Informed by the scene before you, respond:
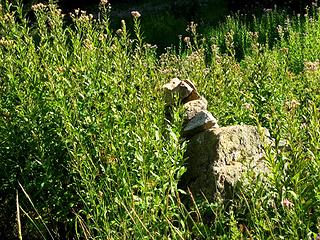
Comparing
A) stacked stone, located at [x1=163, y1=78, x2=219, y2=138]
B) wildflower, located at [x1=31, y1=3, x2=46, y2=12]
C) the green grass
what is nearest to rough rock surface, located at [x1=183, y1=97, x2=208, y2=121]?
stacked stone, located at [x1=163, y1=78, x2=219, y2=138]

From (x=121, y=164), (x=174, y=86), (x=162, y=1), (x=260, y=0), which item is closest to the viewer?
(x=121, y=164)

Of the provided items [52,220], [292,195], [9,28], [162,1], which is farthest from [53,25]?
[162,1]

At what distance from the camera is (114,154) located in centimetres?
359

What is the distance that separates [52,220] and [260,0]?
1022cm

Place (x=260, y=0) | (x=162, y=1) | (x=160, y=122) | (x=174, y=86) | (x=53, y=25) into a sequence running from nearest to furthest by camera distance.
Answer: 1. (x=160, y=122)
2. (x=53, y=25)
3. (x=174, y=86)
4. (x=260, y=0)
5. (x=162, y=1)

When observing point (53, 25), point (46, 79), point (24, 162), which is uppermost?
point (53, 25)

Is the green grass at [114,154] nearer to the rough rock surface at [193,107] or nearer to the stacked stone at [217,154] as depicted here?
the stacked stone at [217,154]

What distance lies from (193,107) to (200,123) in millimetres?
369

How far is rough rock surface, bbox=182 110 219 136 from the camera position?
4254 mm

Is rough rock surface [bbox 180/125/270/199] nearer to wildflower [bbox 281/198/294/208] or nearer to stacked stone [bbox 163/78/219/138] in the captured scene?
stacked stone [bbox 163/78/219/138]

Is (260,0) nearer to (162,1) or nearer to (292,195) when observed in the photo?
(162,1)

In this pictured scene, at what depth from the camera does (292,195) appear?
2.86 meters

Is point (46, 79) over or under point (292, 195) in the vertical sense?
over

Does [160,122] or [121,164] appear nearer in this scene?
[121,164]
